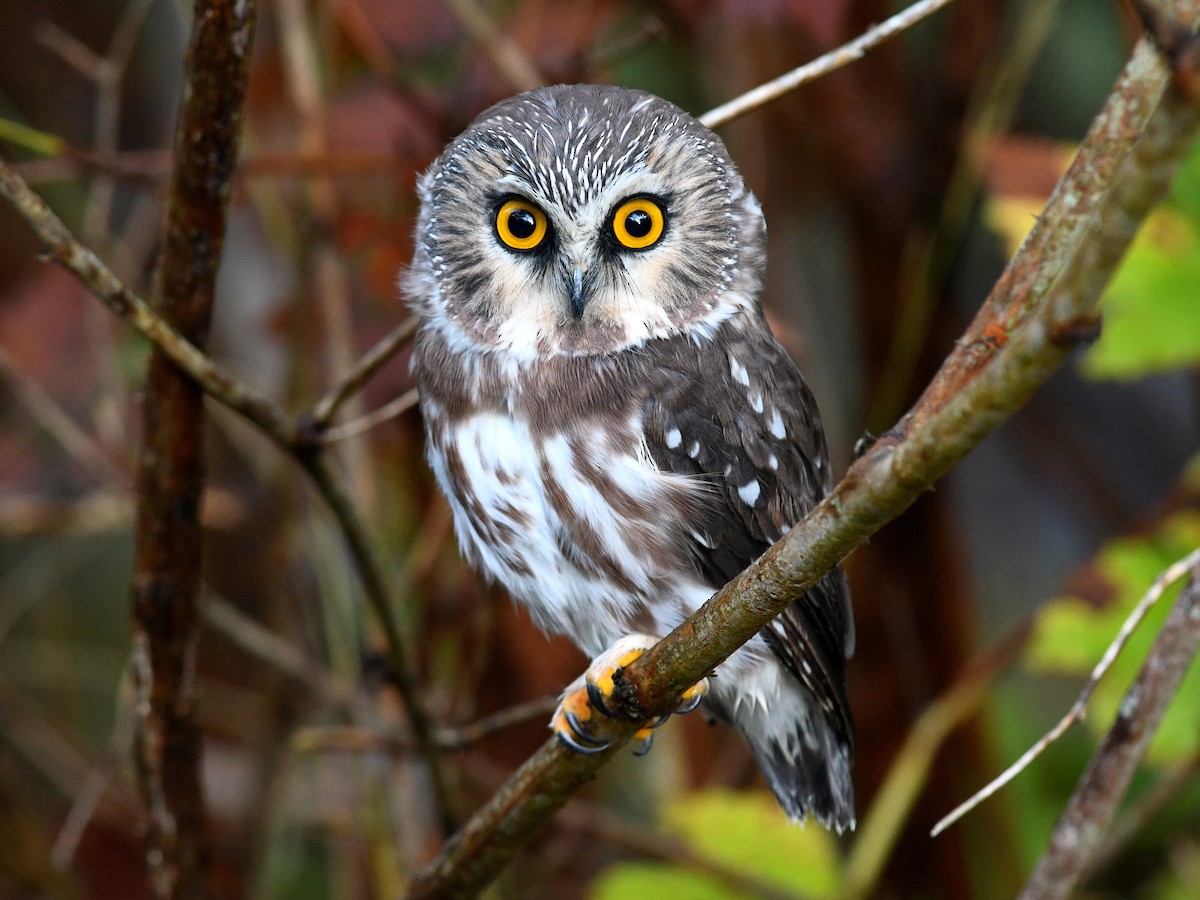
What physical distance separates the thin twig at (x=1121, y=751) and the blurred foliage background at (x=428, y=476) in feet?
3.17

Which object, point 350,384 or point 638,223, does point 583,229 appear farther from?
point 350,384

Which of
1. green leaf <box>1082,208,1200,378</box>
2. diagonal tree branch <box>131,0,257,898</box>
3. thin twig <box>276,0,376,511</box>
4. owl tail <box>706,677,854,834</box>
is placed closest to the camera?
diagonal tree branch <box>131,0,257,898</box>

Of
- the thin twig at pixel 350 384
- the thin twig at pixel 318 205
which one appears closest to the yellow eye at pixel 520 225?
the thin twig at pixel 350 384

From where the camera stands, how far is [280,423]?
2211 mm

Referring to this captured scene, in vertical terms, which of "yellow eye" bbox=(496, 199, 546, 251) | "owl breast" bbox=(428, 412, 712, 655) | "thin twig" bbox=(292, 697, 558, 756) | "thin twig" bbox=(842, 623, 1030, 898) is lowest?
"thin twig" bbox=(842, 623, 1030, 898)

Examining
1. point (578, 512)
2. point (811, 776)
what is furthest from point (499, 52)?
point (811, 776)

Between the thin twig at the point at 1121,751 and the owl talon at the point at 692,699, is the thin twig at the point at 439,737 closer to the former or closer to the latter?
the owl talon at the point at 692,699

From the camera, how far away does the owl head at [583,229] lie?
229 cm

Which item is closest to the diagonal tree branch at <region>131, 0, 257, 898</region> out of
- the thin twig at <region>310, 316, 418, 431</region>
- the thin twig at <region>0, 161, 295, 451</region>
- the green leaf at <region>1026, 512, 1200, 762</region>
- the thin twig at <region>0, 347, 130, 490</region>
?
the thin twig at <region>0, 161, 295, 451</region>

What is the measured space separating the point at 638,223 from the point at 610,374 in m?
0.30

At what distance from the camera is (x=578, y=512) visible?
2.38 m

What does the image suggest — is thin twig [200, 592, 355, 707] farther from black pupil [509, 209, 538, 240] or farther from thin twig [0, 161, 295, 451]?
black pupil [509, 209, 538, 240]

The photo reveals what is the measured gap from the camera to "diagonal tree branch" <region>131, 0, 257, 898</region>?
A: 79.8 inches

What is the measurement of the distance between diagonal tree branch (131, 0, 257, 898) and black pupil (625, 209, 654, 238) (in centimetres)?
75
